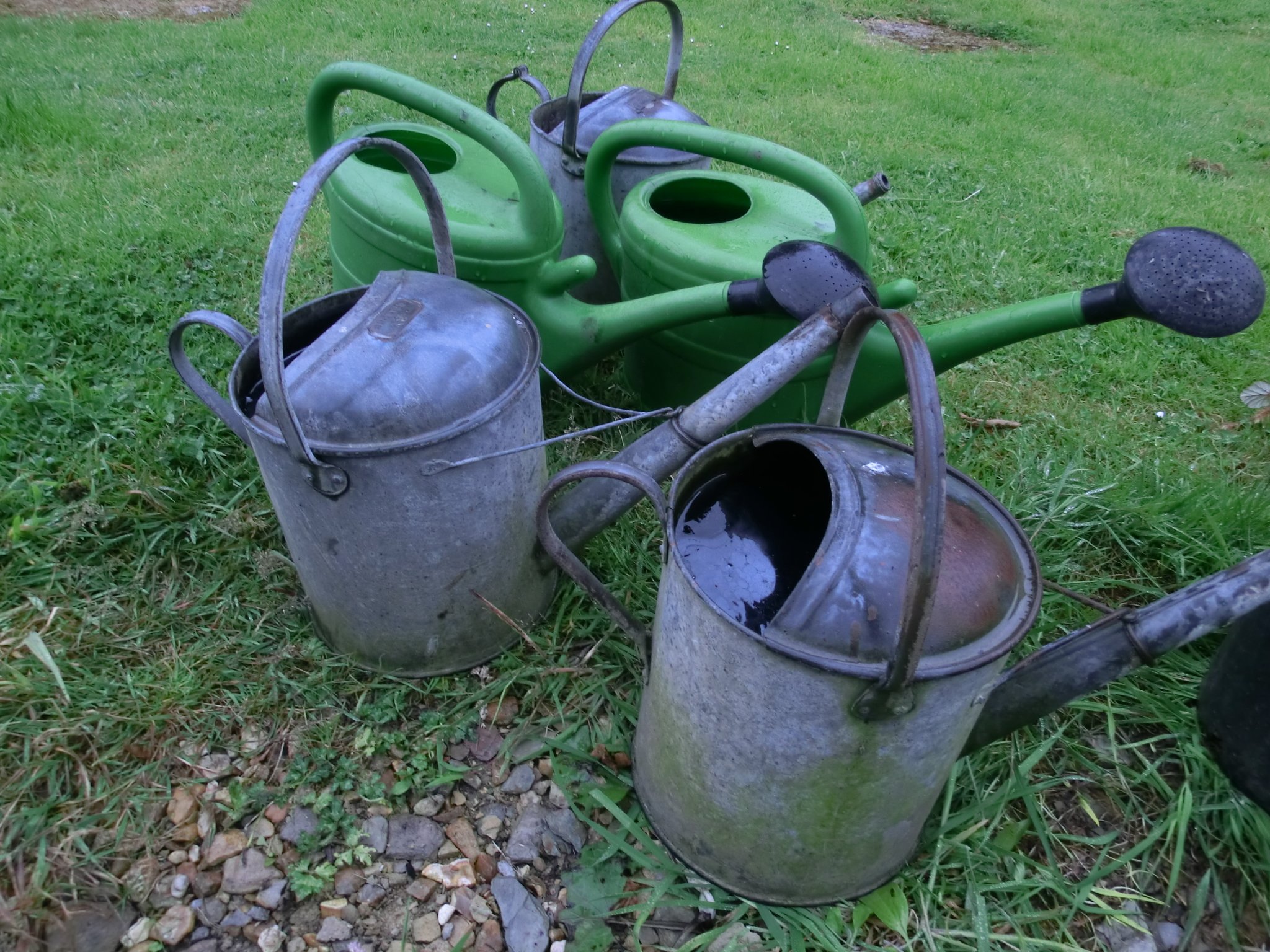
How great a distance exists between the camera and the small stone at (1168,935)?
132 centimetres

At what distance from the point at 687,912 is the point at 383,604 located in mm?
695

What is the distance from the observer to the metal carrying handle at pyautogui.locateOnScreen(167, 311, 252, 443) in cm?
134

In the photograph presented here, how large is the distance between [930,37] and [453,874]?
5547mm

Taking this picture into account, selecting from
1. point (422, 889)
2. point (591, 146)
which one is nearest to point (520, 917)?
point (422, 889)

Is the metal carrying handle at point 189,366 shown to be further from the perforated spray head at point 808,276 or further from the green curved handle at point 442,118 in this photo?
the perforated spray head at point 808,276

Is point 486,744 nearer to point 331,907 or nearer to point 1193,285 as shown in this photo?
point 331,907

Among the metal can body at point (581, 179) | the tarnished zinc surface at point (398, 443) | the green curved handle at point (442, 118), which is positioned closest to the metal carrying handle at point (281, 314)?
the tarnished zinc surface at point (398, 443)

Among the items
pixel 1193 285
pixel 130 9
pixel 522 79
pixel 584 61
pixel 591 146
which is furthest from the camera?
pixel 130 9

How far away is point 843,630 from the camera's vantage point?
0.96 m

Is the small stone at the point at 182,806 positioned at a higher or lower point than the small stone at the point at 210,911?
higher

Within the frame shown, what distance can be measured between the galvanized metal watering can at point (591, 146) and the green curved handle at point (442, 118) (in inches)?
20.2

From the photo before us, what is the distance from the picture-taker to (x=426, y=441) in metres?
1.22

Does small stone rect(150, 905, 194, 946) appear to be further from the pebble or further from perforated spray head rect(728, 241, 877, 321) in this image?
perforated spray head rect(728, 241, 877, 321)

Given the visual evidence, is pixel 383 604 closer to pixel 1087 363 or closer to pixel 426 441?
pixel 426 441
